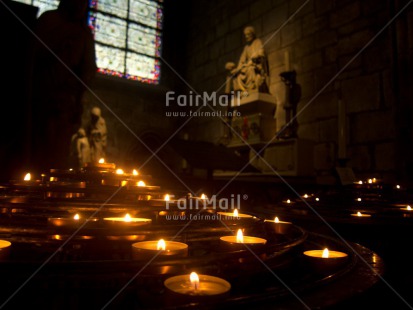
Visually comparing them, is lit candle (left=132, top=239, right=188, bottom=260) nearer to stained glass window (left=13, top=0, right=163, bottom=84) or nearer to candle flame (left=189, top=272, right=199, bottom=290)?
candle flame (left=189, top=272, right=199, bottom=290)

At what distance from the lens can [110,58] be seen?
8.35m

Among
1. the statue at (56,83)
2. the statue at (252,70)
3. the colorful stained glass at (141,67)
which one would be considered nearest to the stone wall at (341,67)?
the statue at (252,70)

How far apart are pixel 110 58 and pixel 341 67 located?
18.4ft

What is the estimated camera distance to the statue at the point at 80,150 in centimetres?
671

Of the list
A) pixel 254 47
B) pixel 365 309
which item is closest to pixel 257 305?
pixel 365 309

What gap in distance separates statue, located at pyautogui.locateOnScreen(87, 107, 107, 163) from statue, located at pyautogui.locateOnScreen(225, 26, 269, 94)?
288cm

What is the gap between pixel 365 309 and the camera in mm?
622

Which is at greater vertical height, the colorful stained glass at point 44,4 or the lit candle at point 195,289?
the colorful stained glass at point 44,4

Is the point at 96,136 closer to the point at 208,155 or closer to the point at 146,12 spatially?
the point at 146,12

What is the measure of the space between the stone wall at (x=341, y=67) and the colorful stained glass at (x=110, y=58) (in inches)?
120

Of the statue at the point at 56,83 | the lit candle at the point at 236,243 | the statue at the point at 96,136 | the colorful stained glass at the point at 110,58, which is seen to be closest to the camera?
the lit candle at the point at 236,243

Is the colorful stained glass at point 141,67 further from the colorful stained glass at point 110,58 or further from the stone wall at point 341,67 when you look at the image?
the stone wall at point 341,67

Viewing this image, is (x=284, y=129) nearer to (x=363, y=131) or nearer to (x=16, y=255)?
(x=363, y=131)

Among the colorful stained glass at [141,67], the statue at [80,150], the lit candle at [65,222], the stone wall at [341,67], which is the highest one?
the colorful stained glass at [141,67]
